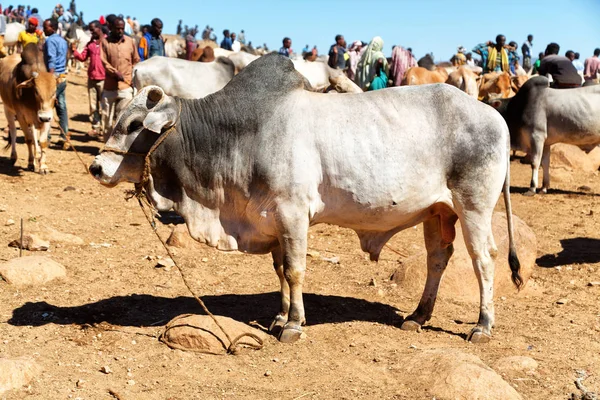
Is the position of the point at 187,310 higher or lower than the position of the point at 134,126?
lower

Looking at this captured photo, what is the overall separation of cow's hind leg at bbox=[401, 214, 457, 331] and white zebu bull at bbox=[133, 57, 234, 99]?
21.6ft

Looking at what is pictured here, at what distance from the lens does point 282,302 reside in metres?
5.73

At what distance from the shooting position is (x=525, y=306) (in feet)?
21.9

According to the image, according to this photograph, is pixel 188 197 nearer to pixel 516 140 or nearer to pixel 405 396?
pixel 405 396

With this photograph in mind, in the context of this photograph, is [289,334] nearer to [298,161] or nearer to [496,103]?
[298,161]

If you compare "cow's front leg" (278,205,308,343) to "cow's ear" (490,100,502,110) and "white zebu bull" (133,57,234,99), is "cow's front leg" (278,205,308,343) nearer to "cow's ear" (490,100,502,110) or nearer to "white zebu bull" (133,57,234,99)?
"white zebu bull" (133,57,234,99)

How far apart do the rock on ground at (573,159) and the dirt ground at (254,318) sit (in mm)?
4847

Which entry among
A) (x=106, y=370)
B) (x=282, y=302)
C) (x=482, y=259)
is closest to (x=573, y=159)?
(x=482, y=259)

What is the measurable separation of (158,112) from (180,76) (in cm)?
670

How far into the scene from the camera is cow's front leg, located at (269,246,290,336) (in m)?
5.67

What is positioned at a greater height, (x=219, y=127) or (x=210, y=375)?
(x=219, y=127)

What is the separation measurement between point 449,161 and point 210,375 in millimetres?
2316

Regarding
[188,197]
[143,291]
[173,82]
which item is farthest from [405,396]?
[173,82]

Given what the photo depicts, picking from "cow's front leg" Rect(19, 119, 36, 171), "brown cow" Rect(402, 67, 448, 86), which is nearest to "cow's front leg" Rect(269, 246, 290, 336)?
"cow's front leg" Rect(19, 119, 36, 171)
